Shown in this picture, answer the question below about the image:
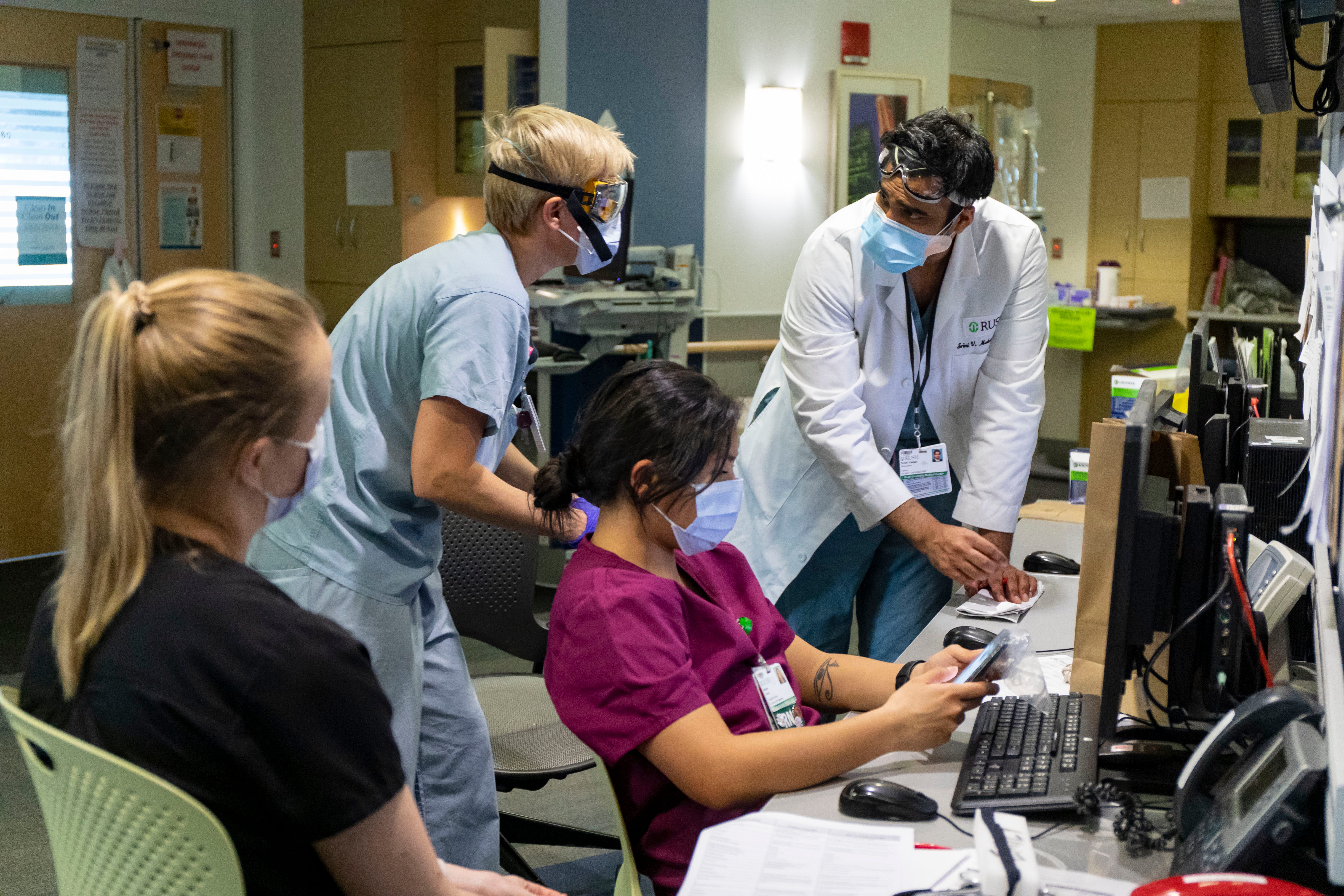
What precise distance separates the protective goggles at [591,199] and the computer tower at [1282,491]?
3.33ft

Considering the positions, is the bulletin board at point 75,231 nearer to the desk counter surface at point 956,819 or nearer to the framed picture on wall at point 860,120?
the framed picture on wall at point 860,120

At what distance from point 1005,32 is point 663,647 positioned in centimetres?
661

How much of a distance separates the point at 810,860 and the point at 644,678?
25 cm

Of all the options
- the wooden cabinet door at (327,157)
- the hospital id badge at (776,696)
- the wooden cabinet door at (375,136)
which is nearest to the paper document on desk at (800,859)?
the hospital id badge at (776,696)

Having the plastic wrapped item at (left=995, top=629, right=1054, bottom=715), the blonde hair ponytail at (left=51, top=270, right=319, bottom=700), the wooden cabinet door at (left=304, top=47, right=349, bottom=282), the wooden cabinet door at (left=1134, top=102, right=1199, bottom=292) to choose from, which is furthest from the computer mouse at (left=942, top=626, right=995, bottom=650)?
the wooden cabinet door at (left=1134, top=102, right=1199, bottom=292)

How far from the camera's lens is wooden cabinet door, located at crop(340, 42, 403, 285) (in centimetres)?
522

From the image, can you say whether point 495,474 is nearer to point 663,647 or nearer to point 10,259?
point 663,647

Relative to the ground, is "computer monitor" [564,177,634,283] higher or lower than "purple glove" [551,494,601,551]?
higher

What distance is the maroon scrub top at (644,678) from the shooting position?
4.13 feet

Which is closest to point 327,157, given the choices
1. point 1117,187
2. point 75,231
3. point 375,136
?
point 375,136

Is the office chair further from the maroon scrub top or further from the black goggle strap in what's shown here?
the maroon scrub top

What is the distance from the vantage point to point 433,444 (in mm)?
1645

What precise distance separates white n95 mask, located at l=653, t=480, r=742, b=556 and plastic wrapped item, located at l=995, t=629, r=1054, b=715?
14.6 inches

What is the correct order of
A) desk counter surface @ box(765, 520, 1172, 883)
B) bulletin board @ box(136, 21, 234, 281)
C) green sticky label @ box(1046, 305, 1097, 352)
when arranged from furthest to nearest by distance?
green sticky label @ box(1046, 305, 1097, 352) → bulletin board @ box(136, 21, 234, 281) → desk counter surface @ box(765, 520, 1172, 883)
